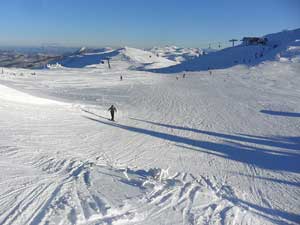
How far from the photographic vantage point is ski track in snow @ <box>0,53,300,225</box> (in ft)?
28.5

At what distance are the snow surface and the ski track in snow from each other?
0.03 meters

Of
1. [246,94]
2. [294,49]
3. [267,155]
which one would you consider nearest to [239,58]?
[294,49]

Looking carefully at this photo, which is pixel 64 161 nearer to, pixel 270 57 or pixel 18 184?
pixel 18 184

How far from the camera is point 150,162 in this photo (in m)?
13.6

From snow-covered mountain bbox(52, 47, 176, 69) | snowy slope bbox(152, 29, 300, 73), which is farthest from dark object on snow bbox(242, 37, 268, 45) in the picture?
snow-covered mountain bbox(52, 47, 176, 69)

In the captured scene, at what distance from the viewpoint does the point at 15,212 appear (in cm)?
802

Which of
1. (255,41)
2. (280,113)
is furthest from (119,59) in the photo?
(280,113)

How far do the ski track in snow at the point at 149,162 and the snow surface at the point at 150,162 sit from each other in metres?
0.03

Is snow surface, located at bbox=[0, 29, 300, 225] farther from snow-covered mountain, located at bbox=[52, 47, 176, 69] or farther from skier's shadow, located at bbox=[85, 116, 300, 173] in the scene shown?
snow-covered mountain, located at bbox=[52, 47, 176, 69]

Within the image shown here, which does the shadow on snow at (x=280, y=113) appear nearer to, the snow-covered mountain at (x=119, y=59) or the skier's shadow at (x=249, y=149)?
the skier's shadow at (x=249, y=149)

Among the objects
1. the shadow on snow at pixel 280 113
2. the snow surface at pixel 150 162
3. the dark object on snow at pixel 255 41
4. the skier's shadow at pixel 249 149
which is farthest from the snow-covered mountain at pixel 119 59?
the skier's shadow at pixel 249 149

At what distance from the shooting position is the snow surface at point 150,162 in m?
8.70

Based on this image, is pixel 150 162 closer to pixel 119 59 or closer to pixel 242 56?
pixel 242 56

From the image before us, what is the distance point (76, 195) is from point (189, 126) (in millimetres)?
12212
